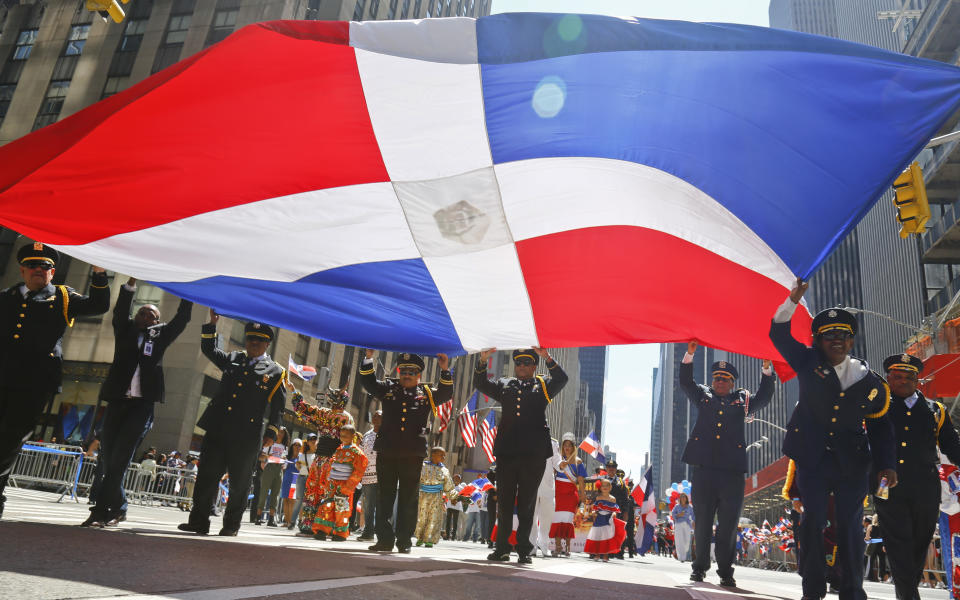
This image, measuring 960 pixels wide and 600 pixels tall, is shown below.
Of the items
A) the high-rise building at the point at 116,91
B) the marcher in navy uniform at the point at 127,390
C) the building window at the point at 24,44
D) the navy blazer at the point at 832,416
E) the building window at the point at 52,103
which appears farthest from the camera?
the building window at the point at 24,44

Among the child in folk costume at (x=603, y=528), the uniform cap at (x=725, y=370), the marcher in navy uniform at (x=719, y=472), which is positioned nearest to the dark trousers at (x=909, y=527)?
the marcher in navy uniform at (x=719, y=472)

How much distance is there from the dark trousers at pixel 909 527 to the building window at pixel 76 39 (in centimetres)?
3635

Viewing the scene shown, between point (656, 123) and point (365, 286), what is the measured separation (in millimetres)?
2854

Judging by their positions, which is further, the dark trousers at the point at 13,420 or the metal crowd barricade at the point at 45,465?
the metal crowd barricade at the point at 45,465

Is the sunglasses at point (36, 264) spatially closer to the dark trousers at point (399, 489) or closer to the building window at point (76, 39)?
the dark trousers at point (399, 489)

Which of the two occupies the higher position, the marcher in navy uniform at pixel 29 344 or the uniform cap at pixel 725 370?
the uniform cap at pixel 725 370

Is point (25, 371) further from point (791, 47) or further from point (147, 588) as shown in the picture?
point (791, 47)

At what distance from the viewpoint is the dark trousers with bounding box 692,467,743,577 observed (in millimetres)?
6391

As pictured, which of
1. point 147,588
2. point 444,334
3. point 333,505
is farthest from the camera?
point 333,505

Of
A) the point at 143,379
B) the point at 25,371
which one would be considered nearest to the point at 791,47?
the point at 143,379

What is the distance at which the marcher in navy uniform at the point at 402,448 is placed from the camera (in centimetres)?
622

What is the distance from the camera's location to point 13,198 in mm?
5098

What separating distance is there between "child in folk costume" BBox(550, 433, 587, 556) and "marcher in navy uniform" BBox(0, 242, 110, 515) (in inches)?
308

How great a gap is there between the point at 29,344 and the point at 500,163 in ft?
11.9
